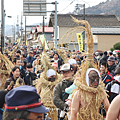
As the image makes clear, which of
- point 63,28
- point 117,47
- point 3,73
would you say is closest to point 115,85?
point 3,73

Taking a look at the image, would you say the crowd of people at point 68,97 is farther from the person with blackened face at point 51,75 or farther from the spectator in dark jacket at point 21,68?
the spectator in dark jacket at point 21,68

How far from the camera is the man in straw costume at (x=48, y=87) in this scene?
4.90 metres

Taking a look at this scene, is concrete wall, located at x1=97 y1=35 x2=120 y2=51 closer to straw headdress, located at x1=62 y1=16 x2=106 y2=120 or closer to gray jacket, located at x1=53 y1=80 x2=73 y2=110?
gray jacket, located at x1=53 y1=80 x2=73 y2=110

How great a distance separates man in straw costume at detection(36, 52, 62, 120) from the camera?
4902mm

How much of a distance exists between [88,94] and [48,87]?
73.4 inches

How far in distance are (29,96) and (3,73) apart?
4896 mm

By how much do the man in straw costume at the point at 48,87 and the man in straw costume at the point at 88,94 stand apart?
62.3 inches

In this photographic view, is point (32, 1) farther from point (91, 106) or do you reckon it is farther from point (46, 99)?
point (91, 106)

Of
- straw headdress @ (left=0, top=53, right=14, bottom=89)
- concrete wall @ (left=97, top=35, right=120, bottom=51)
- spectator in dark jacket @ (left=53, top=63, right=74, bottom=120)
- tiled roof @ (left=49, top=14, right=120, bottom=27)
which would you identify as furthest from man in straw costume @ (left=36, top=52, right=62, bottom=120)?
tiled roof @ (left=49, top=14, right=120, bottom=27)

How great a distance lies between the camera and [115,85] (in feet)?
14.2

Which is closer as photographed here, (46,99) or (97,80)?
(97,80)

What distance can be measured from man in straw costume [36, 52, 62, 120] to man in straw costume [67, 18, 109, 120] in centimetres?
158

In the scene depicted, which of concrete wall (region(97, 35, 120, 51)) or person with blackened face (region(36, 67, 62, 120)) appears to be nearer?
person with blackened face (region(36, 67, 62, 120))

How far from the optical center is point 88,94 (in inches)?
132
